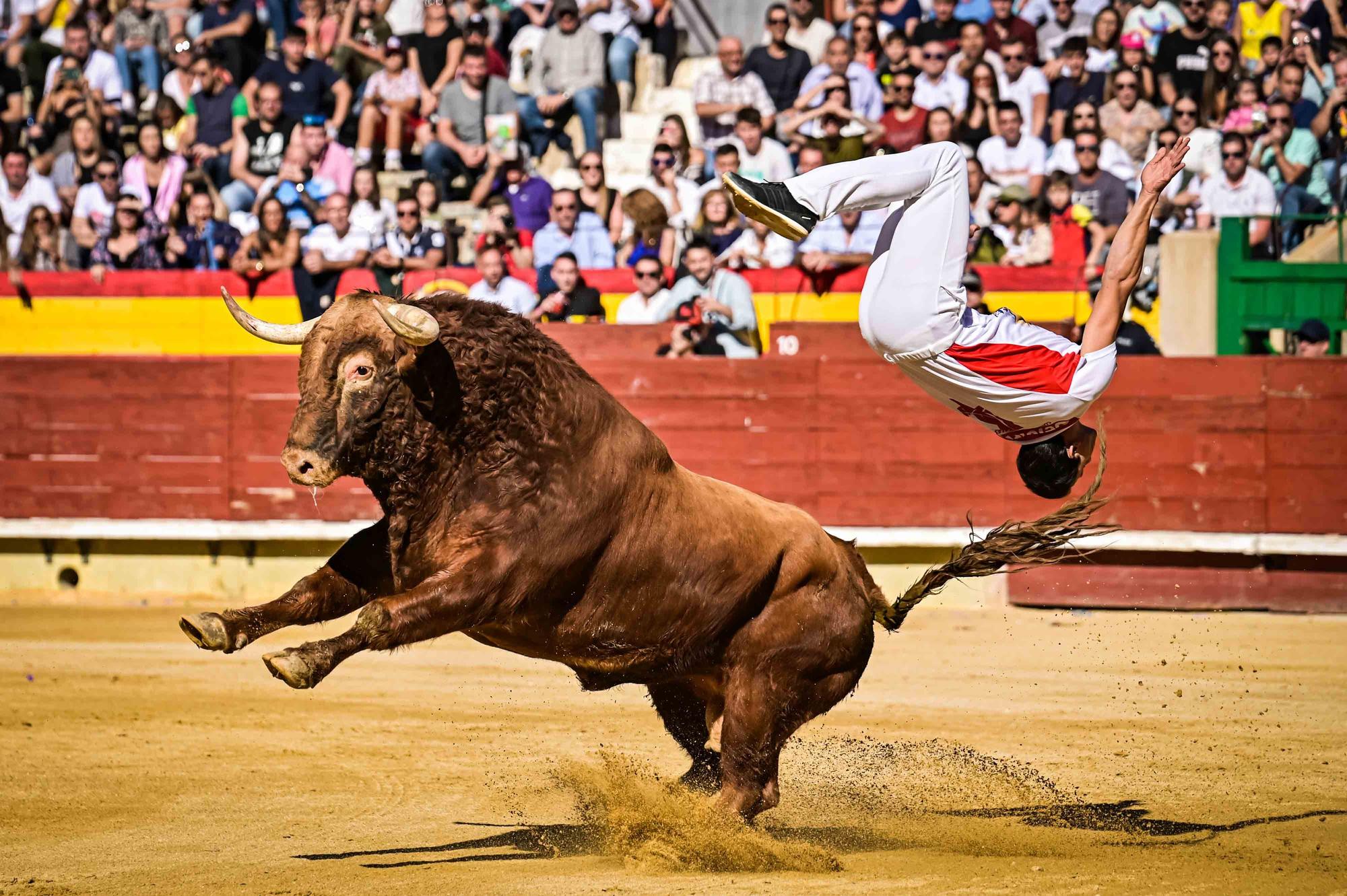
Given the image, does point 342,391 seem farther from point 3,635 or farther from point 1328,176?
point 1328,176

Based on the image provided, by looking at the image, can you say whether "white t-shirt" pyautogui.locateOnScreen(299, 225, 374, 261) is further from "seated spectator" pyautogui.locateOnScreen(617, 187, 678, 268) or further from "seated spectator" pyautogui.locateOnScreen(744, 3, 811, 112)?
"seated spectator" pyautogui.locateOnScreen(744, 3, 811, 112)

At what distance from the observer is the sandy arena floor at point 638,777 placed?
4.51m

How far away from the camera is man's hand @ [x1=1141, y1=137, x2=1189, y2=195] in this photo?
460cm

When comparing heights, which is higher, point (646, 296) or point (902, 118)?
point (902, 118)

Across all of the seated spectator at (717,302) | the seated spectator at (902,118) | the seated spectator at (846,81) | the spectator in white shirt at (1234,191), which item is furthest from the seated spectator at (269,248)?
the spectator in white shirt at (1234,191)

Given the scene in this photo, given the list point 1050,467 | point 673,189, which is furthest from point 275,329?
point 673,189

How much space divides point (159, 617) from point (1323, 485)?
7.22 meters

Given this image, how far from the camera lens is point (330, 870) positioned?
14.5 feet

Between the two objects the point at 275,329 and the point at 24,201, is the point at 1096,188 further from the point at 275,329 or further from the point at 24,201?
the point at 24,201

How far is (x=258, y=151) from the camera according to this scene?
12.8 metres

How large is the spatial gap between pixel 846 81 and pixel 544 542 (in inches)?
320

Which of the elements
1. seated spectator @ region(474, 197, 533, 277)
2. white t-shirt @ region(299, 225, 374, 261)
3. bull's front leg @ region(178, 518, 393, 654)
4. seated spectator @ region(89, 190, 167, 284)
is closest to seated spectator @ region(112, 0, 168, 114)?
seated spectator @ region(89, 190, 167, 284)

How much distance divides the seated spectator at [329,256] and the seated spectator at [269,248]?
11cm

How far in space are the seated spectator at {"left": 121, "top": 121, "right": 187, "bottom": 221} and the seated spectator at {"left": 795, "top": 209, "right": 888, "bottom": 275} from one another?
504 cm
